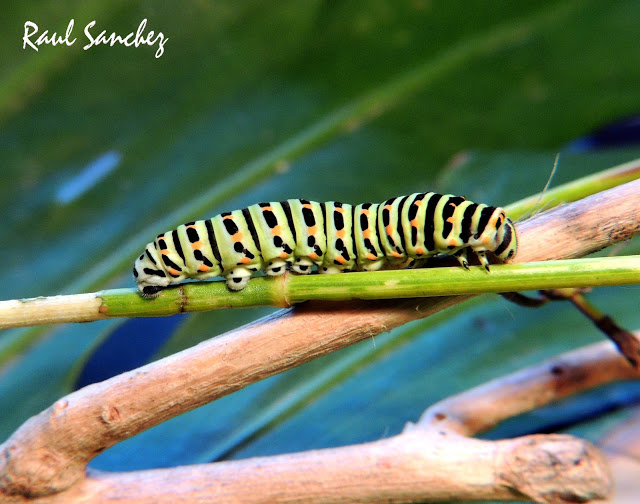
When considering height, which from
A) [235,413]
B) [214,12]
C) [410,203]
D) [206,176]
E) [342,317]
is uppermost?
[214,12]

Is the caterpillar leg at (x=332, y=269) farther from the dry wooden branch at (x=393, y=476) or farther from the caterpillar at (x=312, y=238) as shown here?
the dry wooden branch at (x=393, y=476)

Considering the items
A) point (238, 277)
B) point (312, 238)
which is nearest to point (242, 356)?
point (238, 277)

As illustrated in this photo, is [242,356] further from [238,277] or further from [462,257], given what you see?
[462,257]

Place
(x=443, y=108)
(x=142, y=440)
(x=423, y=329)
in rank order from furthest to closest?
1. (x=443, y=108)
2. (x=423, y=329)
3. (x=142, y=440)

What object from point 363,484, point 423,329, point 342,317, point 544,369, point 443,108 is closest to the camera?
point 342,317

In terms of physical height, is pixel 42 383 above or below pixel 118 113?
below

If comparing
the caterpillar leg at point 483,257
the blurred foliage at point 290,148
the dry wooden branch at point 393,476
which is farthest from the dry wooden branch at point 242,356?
the blurred foliage at point 290,148

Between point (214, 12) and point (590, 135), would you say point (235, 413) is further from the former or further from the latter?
point (590, 135)

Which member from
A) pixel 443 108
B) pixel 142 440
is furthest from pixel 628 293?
pixel 142 440
